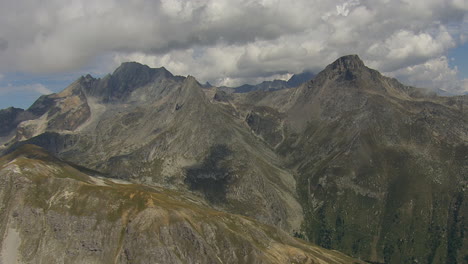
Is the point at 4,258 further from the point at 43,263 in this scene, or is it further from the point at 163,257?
the point at 163,257

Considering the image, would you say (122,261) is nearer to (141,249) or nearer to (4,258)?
(141,249)

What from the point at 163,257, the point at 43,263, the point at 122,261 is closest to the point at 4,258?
the point at 43,263

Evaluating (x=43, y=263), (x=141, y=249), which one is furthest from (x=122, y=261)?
(x=43, y=263)

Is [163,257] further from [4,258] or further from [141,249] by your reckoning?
[4,258]

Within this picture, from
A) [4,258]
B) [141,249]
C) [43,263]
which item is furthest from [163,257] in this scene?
[4,258]

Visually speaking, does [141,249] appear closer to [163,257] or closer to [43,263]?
[163,257]

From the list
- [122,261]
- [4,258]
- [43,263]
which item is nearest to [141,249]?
[122,261]
